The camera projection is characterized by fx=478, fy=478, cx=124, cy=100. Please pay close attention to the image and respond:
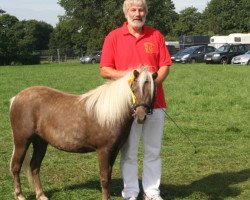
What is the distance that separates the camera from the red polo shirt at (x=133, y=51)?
557 cm

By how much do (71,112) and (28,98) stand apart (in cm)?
62

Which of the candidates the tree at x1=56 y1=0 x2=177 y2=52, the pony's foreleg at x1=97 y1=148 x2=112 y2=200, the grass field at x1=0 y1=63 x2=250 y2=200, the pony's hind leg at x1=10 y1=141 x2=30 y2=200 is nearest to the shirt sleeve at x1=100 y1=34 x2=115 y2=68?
the pony's foreleg at x1=97 y1=148 x2=112 y2=200

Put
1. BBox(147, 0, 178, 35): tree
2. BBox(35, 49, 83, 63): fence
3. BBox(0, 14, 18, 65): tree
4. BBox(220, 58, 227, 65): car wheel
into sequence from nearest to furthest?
BBox(220, 58, 227, 65): car wheel, BBox(0, 14, 18, 65): tree, BBox(35, 49, 83, 63): fence, BBox(147, 0, 178, 35): tree

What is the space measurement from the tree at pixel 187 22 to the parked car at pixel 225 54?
60.4 meters

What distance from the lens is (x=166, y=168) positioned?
771cm

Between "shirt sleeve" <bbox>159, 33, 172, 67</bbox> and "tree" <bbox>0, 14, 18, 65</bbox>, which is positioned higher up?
"shirt sleeve" <bbox>159, 33, 172, 67</bbox>

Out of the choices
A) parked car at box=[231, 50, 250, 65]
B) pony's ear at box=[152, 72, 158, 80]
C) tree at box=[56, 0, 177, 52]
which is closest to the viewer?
pony's ear at box=[152, 72, 158, 80]

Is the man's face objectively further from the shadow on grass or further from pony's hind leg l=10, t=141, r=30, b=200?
the shadow on grass

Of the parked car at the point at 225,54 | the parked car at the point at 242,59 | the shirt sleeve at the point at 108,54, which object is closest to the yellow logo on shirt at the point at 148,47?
the shirt sleeve at the point at 108,54

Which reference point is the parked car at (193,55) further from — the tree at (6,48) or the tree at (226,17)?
the tree at (226,17)

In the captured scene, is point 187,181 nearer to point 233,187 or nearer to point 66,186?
point 233,187

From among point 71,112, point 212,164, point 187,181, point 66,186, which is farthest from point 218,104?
point 71,112

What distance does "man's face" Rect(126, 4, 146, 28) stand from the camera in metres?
5.47

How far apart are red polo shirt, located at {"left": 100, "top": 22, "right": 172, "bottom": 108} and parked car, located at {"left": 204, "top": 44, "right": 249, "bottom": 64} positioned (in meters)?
35.2
